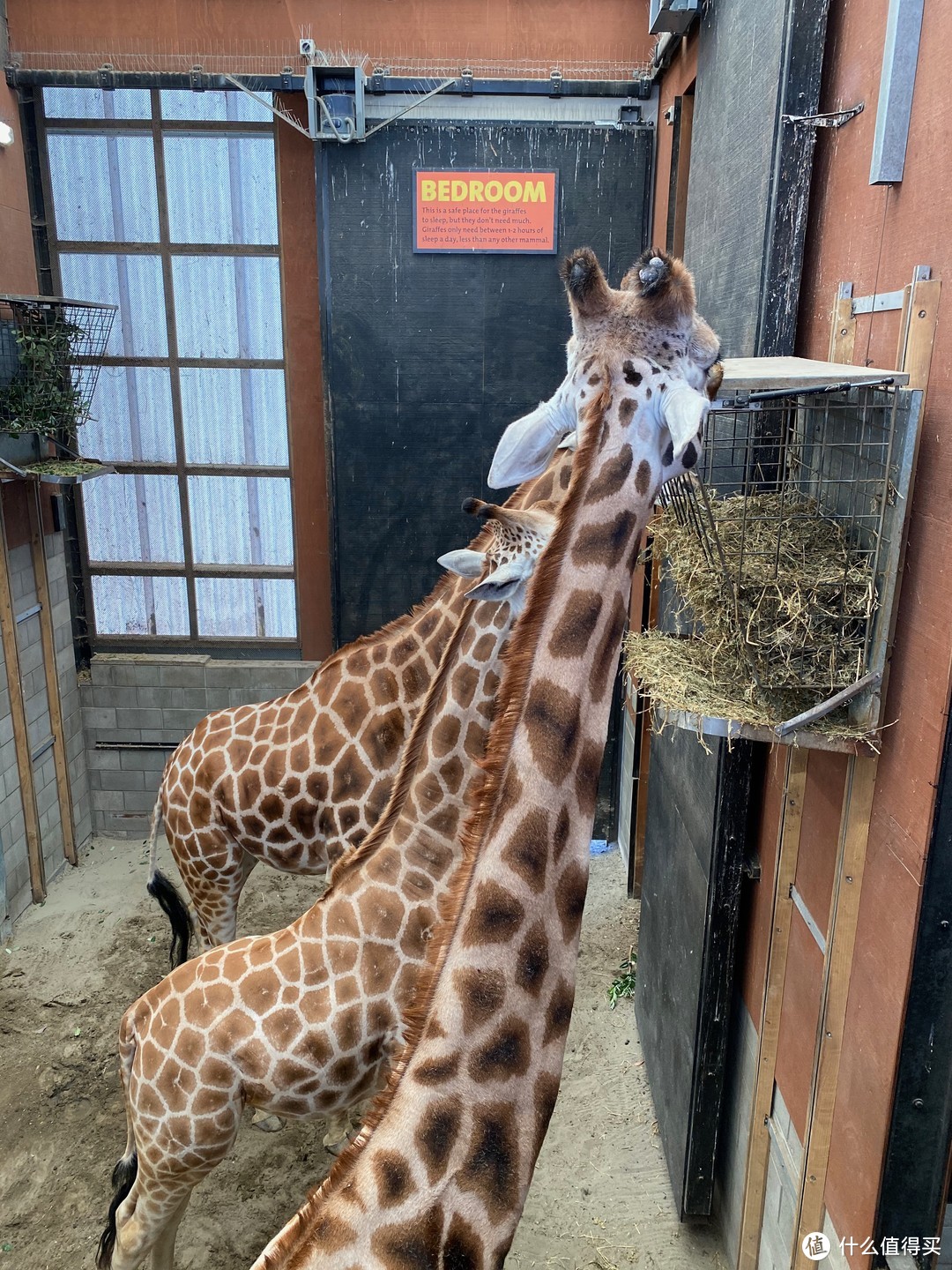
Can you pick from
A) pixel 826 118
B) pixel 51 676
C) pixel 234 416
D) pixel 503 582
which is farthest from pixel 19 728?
pixel 826 118

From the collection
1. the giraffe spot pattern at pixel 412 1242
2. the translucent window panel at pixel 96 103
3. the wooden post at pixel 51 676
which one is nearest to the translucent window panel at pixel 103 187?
the translucent window panel at pixel 96 103

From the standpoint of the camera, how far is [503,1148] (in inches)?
94.0

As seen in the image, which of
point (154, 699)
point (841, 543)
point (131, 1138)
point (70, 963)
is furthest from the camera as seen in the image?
point (154, 699)

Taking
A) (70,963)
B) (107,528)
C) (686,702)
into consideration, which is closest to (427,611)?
(686,702)

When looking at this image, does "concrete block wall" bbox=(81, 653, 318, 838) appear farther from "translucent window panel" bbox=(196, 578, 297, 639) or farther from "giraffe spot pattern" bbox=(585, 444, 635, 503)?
"giraffe spot pattern" bbox=(585, 444, 635, 503)

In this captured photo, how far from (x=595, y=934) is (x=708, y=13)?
19.0ft

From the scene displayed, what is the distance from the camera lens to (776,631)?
2.76m

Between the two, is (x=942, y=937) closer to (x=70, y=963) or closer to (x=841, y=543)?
(x=841, y=543)

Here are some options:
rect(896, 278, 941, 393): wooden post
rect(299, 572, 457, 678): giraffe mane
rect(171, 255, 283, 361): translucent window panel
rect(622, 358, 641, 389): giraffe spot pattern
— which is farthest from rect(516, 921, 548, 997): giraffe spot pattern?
rect(171, 255, 283, 361): translucent window panel

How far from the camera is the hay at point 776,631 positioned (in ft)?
9.07

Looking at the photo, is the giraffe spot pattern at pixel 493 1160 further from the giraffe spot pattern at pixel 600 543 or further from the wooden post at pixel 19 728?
the wooden post at pixel 19 728

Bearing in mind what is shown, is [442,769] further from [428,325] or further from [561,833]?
[428,325]

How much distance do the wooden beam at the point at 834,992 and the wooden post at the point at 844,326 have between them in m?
1.34

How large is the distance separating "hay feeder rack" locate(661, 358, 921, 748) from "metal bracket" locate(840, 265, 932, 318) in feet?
0.83
